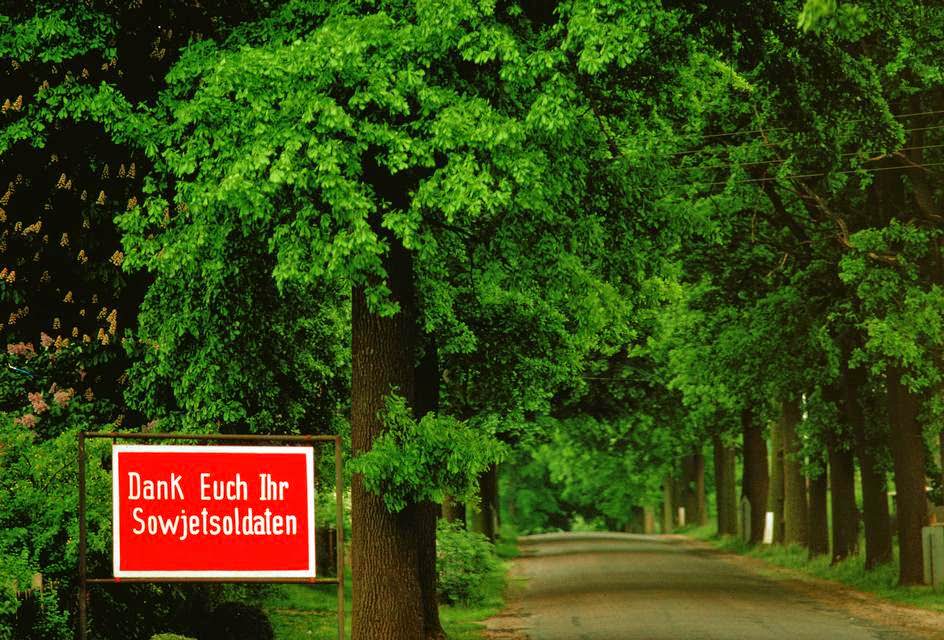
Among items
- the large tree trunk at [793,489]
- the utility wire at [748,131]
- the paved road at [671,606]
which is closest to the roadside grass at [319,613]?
the paved road at [671,606]

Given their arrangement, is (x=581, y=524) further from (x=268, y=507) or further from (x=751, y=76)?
(x=268, y=507)

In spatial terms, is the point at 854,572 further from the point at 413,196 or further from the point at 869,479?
the point at 413,196

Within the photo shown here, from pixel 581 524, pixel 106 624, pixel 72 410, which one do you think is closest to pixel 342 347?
pixel 72 410

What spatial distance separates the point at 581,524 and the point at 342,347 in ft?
324

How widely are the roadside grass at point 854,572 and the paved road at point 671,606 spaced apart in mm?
1248

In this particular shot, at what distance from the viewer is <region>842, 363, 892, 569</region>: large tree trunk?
3288 centimetres

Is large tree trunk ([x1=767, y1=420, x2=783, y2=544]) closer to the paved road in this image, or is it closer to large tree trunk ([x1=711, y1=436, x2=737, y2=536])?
the paved road

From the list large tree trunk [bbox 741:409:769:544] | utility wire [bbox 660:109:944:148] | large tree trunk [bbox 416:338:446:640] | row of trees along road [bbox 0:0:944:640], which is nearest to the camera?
row of trees along road [bbox 0:0:944:640]

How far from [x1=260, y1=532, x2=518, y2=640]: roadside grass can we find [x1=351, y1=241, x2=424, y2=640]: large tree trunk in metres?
3.50

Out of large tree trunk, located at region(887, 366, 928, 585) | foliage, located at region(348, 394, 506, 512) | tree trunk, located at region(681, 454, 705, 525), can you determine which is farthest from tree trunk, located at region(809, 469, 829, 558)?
tree trunk, located at region(681, 454, 705, 525)

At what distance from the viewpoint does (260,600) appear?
965 inches

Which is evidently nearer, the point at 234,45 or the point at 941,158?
the point at 234,45

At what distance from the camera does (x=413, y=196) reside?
54.7 ft

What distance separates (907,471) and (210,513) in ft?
68.5
